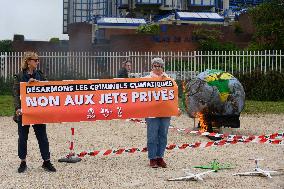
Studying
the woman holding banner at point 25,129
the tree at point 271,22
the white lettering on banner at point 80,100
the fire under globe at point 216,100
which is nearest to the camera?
the woman holding banner at point 25,129

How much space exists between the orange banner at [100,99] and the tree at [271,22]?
860 inches

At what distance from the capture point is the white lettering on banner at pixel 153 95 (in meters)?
9.63

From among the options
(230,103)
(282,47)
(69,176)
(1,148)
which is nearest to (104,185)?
(69,176)

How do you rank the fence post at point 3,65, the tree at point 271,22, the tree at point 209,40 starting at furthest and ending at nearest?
the tree at point 209,40
the tree at point 271,22
the fence post at point 3,65

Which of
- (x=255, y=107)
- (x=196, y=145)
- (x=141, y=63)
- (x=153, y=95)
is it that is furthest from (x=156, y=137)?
(x=141, y=63)

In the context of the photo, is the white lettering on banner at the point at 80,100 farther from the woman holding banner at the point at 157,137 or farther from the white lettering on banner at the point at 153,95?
the woman holding banner at the point at 157,137

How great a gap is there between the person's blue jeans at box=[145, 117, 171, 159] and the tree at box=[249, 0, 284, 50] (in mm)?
22209

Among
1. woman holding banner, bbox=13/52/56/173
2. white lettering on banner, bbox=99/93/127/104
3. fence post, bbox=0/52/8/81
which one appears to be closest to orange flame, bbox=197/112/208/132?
white lettering on banner, bbox=99/93/127/104

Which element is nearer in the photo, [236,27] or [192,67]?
[192,67]

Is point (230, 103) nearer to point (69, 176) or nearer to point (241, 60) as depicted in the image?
point (69, 176)

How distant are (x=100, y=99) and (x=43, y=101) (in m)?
0.92

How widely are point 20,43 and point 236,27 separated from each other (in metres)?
15.9

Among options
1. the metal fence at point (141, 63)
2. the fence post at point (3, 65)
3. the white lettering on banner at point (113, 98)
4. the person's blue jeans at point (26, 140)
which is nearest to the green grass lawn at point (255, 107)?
the metal fence at point (141, 63)

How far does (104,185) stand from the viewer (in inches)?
310
